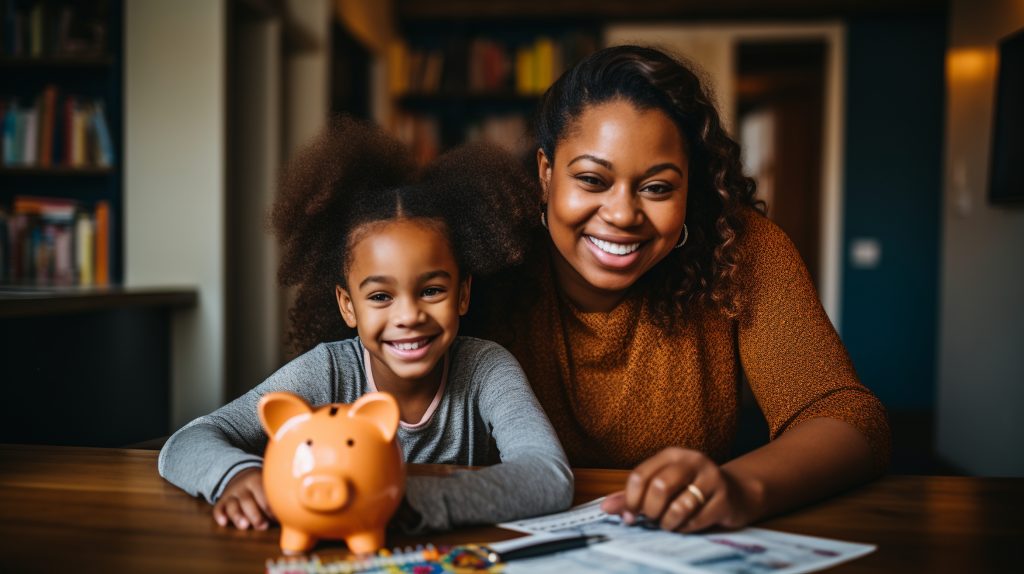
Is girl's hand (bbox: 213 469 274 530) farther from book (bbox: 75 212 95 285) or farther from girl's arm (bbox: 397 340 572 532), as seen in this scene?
book (bbox: 75 212 95 285)

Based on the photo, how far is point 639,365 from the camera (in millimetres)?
1460

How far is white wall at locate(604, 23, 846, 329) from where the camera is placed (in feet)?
18.3

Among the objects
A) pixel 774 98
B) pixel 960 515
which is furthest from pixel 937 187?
pixel 960 515

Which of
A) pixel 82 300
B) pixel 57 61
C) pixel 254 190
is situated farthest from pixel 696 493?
pixel 57 61

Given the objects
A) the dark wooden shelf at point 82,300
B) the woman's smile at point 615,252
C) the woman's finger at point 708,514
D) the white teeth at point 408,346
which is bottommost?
the woman's finger at point 708,514

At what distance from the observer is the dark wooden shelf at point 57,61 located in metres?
3.62

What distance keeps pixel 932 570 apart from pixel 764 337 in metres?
0.67

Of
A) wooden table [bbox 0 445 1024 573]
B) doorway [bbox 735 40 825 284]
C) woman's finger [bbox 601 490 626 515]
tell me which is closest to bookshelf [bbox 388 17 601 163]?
doorway [bbox 735 40 825 284]

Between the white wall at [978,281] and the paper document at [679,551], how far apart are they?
3.05 metres

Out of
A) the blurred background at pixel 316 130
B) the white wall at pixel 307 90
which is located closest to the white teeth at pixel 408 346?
the blurred background at pixel 316 130

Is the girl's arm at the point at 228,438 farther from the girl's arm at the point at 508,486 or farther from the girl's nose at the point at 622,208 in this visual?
the girl's nose at the point at 622,208

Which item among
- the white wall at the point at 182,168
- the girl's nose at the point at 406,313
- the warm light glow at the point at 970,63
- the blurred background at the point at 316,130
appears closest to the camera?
the girl's nose at the point at 406,313

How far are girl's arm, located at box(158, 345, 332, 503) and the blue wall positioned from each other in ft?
17.0

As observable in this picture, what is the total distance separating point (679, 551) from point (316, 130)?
402cm
